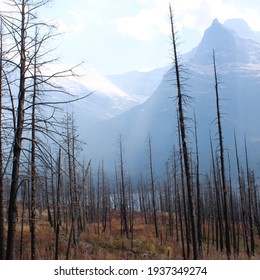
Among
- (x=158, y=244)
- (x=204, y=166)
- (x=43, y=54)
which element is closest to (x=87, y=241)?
(x=158, y=244)

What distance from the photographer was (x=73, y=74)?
7707mm

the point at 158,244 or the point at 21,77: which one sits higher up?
the point at 21,77

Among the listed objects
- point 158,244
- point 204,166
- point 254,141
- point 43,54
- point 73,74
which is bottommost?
point 158,244

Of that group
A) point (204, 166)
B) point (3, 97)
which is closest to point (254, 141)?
point (204, 166)

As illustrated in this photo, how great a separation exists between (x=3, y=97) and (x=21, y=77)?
5749 millimetres
